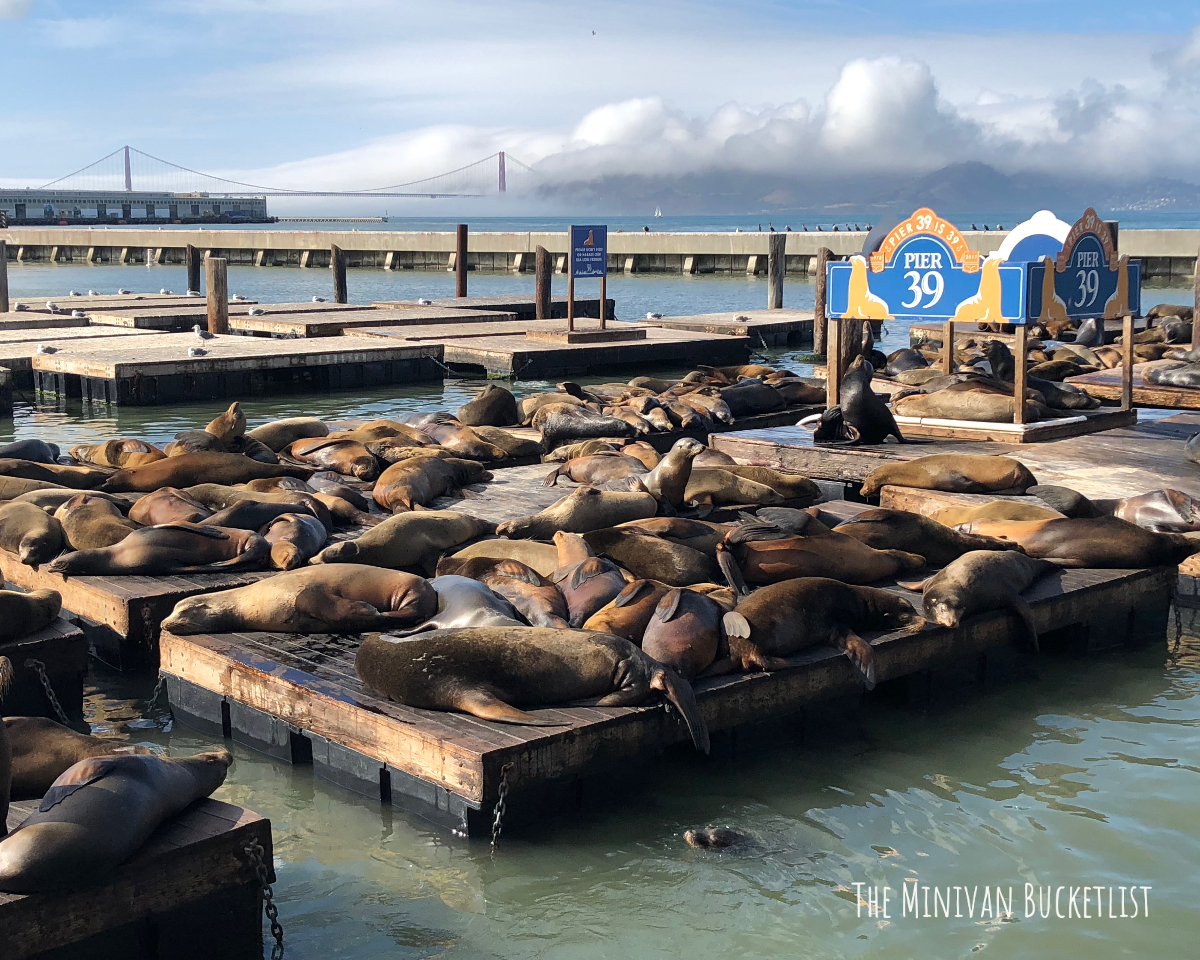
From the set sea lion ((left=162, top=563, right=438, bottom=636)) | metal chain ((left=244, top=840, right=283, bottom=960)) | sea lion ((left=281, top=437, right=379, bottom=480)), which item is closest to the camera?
metal chain ((left=244, top=840, right=283, bottom=960))

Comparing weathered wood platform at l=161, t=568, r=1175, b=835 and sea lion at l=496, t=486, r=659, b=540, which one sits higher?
sea lion at l=496, t=486, r=659, b=540

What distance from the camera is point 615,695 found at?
4.80m

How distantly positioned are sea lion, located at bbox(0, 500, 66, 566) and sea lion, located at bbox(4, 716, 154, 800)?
8.55 ft

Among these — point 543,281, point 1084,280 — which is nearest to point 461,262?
point 543,281

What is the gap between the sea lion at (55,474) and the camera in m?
7.93

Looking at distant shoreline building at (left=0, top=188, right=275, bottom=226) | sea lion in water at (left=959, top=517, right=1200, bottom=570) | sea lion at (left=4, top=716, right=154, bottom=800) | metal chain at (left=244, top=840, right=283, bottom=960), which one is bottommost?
metal chain at (left=244, top=840, right=283, bottom=960)

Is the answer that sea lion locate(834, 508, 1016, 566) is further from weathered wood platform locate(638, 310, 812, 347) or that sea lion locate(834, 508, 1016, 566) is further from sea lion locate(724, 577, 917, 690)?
weathered wood platform locate(638, 310, 812, 347)

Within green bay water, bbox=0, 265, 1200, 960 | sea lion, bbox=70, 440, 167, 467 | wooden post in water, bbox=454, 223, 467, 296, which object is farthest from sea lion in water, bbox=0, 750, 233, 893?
wooden post in water, bbox=454, 223, 467, 296

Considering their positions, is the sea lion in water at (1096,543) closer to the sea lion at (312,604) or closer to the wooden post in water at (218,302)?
the sea lion at (312,604)

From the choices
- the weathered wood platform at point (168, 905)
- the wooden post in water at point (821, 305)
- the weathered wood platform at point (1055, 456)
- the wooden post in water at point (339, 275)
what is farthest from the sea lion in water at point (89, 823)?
the wooden post in water at point (339, 275)

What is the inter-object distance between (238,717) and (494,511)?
2.67 meters

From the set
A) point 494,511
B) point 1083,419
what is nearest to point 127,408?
point 494,511

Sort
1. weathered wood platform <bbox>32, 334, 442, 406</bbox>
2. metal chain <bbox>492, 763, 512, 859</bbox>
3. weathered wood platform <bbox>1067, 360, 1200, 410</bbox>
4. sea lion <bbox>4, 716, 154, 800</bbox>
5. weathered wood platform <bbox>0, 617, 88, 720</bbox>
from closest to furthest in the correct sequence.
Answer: sea lion <bbox>4, 716, 154, 800</bbox> → metal chain <bbox>492, 763, 512, 859</bbox> → weathered wood platform <bbox>0, 617, 88, 720</bbox> → weathered wood platform <bbox>1067, 360, 1200, 410</bbox> → weathered wood platform <bbox>32, 334, 442, 406</bbox>

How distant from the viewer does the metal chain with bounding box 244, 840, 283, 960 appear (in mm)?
3711
